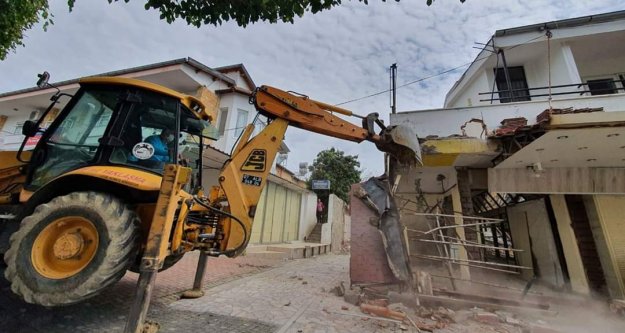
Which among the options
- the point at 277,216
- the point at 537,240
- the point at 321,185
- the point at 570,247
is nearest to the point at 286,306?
the point at 570,247

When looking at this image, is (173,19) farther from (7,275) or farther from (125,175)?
(7,275)

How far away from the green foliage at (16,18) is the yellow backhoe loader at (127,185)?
3283mm

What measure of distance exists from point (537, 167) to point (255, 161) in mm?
6917

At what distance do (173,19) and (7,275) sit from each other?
2.97 meters

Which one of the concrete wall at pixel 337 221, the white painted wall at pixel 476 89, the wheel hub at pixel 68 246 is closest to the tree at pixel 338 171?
the concrete wall at pixel 337 221

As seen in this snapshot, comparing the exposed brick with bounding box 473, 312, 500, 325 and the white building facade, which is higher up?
the white building facade

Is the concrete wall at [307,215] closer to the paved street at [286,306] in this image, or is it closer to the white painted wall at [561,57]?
the paved street at [286,306]

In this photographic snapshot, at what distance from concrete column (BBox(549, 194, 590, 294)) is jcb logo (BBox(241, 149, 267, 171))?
8.00 meters

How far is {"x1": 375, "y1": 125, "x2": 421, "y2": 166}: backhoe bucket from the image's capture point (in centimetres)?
433

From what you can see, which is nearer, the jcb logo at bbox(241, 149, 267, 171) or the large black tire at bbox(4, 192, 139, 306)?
the large black tire at bbox(4, 192, 139, 306)

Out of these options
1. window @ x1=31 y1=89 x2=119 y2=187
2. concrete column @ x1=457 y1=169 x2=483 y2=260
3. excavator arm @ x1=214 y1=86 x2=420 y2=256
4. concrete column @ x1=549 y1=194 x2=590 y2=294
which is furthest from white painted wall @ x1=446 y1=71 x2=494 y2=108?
window @ x1=31 y1=89 x2=119 y2=187

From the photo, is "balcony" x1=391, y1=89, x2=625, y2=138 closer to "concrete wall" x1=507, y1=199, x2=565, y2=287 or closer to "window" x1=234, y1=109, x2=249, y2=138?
"concrete wall" x1=507, y1=199, x2=565, y2=287

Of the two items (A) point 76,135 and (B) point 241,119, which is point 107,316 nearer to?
(A) point 76,135

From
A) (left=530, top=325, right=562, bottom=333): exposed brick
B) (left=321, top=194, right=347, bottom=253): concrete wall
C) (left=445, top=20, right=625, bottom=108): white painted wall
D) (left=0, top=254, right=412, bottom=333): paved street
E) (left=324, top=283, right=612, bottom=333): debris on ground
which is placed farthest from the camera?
(left=321, top=194, right=347, bottom=253): concrete wall
